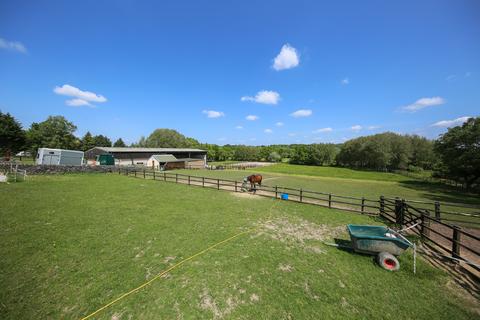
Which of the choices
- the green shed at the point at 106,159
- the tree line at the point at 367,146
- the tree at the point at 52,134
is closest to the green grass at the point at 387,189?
the tree line at the point at 367,146

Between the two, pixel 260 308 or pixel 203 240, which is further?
pixel 203 240

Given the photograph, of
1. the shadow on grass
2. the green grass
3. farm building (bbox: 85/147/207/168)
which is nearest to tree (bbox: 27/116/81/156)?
farm building (bbox: 85/147/207/168)

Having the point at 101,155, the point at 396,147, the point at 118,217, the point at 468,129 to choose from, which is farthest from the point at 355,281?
the point at 396,147

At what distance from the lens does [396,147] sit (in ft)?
162

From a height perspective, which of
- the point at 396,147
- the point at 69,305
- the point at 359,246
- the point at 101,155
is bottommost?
the point at 69,305

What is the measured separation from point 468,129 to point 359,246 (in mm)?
32080

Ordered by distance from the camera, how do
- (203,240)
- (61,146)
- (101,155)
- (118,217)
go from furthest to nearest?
(61,146) < (101,155) < (118,217) < (203,240)

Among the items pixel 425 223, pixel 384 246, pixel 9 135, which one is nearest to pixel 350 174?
pixel 425 223

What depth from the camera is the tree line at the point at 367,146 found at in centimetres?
2397

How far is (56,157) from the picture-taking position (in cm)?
2812

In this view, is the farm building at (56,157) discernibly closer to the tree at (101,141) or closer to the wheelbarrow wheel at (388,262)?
the wheelbarrow wheel at (388,262)

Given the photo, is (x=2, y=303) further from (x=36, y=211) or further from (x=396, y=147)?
(x=396, y=147)

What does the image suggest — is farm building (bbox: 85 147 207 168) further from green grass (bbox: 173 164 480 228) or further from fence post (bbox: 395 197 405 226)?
fence post (bbox: 395 197 405 226)

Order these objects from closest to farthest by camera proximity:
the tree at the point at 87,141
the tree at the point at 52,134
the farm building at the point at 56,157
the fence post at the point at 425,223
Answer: the fence post at the point at 425,223
the farm building at the point at 56,157
the tree at the point at 52,134
the tree at the point at 87,141
